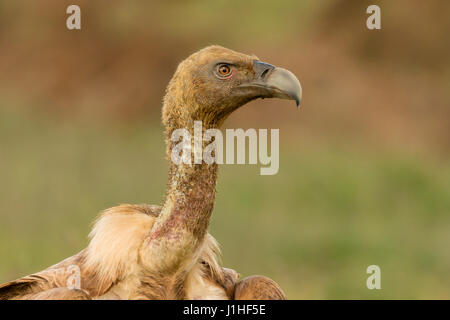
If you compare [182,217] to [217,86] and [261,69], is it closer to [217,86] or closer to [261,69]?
[217,86]

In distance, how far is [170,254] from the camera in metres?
4.47

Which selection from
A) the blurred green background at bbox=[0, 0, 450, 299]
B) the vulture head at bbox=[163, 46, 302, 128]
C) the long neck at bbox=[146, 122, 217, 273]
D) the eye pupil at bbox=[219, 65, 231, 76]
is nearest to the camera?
the long neck at bbox=[146, 122, 217, 273]

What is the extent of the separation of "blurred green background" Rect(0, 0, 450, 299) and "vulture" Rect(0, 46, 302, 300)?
3.08 meters

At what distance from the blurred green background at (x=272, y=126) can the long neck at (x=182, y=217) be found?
11.0 ft

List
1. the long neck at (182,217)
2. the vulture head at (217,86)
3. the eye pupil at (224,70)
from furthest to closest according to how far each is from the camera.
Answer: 1. the eye pupil at (224,70)
2. the vulture head at (217,86)
3. the long neck at (182,217)

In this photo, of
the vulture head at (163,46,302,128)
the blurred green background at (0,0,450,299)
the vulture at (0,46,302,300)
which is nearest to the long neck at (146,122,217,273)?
the vulture at (0,46,302,300)

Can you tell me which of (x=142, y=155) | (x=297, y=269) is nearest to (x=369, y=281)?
(x=297, y=269)

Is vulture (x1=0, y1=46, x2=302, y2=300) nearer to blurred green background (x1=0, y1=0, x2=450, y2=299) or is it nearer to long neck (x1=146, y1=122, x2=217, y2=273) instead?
long neck (x1=146, y1=122, x2=217, y2=273)

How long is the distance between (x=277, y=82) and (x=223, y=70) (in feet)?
0.84

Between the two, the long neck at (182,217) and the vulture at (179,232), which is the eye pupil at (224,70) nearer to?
the vulture at (179,232)

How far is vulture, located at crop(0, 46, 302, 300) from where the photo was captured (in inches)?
177

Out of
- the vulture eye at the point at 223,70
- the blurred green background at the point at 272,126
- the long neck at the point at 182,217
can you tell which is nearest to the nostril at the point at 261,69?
the vulture eye at the point at 223,70

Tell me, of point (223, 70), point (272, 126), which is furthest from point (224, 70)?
point (272, 126)

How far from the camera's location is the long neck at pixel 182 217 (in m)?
4.47
